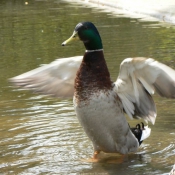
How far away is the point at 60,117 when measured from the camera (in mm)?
7418

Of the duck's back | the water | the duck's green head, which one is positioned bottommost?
the water

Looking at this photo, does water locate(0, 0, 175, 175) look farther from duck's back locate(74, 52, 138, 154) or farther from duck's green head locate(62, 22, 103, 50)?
duck's green head locate(62, 22, 103, 50)

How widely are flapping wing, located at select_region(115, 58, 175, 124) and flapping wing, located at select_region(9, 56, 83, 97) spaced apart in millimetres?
531

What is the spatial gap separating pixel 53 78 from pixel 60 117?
4.60 ft

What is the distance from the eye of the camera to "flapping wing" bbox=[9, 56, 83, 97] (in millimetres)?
5906

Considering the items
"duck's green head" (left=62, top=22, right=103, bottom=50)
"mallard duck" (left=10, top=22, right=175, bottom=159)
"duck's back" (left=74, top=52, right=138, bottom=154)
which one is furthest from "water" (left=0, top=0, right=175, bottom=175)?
"duck's green head" (left=62, top=22, right=103, bottom=50)

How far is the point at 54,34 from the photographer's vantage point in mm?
14180

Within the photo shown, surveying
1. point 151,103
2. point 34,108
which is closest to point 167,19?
point 34,108

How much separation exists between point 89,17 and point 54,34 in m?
2.64

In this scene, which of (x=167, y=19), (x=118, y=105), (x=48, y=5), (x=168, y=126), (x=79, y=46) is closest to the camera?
(x=118, y=105)

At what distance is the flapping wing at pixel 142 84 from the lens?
5520 mm

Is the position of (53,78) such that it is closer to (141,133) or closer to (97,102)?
(97,102)

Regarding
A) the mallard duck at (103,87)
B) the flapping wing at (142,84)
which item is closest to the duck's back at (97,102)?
the mallard duck at (103,87)

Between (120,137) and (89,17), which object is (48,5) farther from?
(120,137)
